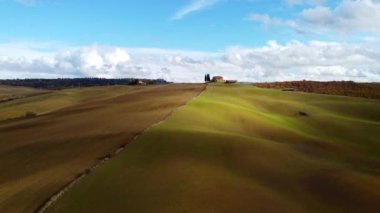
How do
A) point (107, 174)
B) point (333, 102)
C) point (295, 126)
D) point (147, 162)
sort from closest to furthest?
point (107, 174), point (147, 162), point (295, 126), point (333, 102)

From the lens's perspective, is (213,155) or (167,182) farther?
(213,155)

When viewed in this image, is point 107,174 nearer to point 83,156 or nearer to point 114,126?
point 83,156

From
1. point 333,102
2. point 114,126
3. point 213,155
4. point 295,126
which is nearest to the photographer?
point 213,155

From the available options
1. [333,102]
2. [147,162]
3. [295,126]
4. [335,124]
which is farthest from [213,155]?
[333,102]

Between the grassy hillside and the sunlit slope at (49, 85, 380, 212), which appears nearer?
the sunlit slope at (49, 85, 380, 212)

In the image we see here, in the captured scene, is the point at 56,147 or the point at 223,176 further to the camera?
the point at 56,147

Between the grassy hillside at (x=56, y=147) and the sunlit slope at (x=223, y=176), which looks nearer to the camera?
the sunlit slope at (x=223, y=176)

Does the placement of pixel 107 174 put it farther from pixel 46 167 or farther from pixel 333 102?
pixel 333 102
